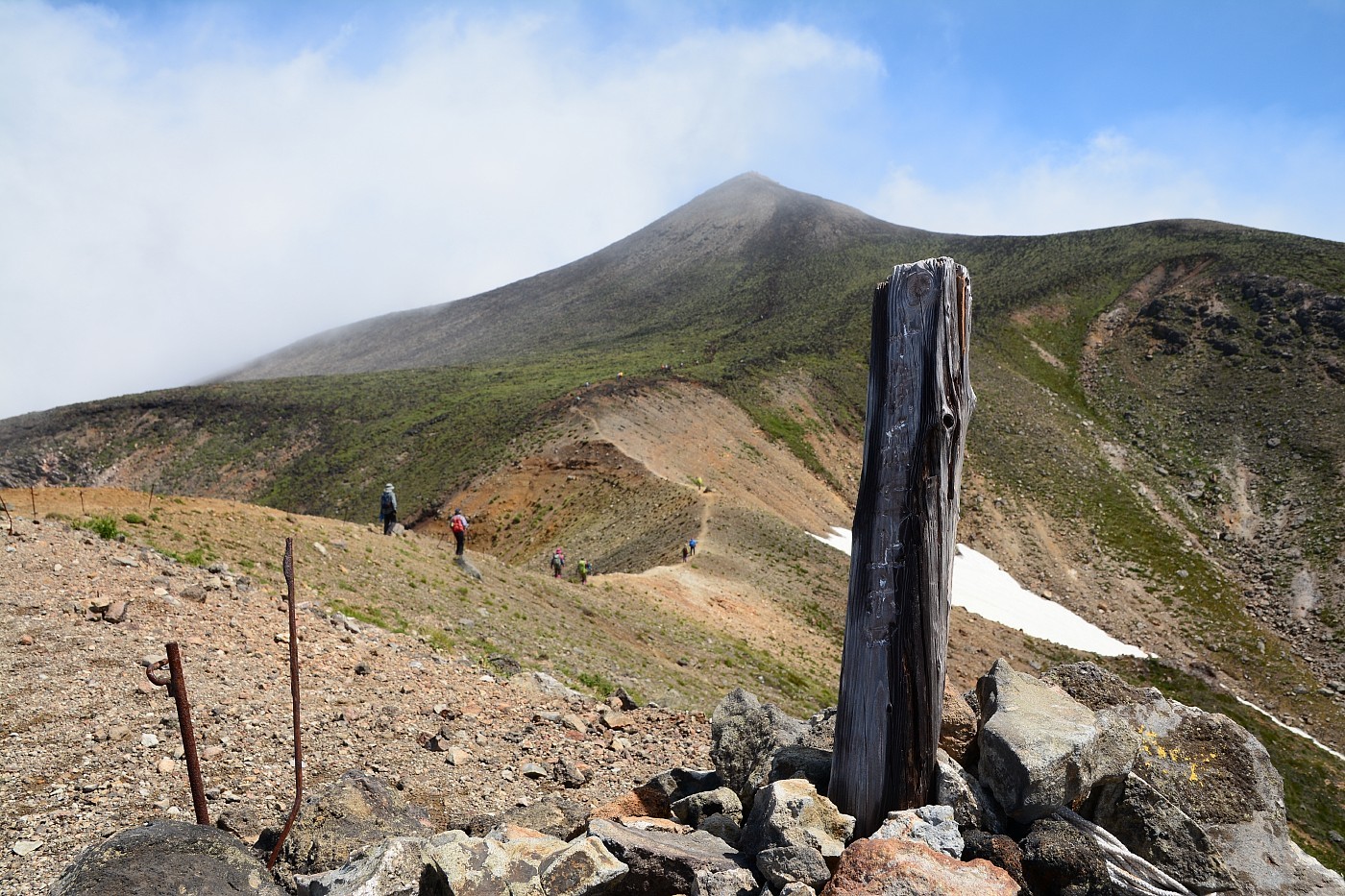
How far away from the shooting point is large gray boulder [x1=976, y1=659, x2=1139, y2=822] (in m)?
4.48

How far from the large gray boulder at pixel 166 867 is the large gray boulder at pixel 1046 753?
13.4ft

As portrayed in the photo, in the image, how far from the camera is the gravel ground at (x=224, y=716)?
20.6 feet

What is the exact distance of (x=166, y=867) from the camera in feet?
12.8

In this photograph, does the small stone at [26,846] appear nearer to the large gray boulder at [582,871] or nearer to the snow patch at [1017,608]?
the large gray boulder at [582,871]

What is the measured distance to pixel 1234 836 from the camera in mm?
4820

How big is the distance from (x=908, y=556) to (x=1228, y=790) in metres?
2.54

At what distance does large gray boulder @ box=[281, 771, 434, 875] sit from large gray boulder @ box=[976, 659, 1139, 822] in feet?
12.5

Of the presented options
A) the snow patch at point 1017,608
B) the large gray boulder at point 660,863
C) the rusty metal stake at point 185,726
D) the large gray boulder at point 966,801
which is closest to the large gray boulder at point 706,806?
the large gray boulder at point 660,863

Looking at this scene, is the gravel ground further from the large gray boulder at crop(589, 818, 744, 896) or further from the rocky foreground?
the large gray boulder at crop(589, 818, 744, 896)

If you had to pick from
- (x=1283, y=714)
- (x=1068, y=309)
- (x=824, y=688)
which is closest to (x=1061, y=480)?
(x=1283, y=714)

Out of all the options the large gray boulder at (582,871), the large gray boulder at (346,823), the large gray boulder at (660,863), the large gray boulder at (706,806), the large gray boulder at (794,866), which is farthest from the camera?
the large gray boulder at (706,806)

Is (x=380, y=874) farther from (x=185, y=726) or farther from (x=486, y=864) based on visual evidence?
(x=185, y=726)

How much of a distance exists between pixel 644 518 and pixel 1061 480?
33.9 meters

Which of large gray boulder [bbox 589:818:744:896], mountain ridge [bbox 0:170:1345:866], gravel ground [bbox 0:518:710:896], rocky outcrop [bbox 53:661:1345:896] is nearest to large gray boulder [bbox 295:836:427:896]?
rocky outcrop [bbox 53:661:1345:896]
